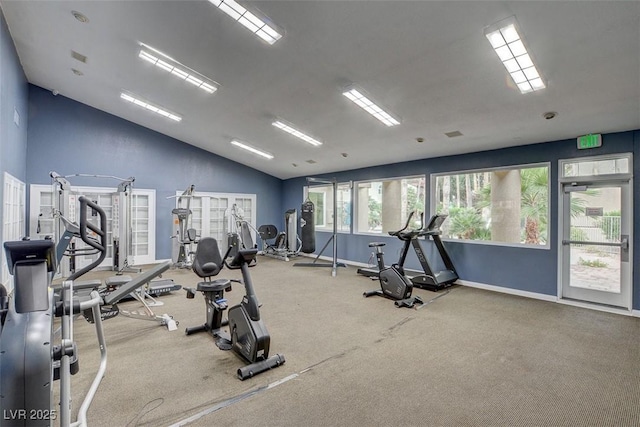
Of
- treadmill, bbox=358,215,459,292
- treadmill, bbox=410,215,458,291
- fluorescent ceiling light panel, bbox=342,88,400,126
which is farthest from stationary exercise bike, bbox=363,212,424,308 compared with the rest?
fluorescent ceiling light panel, bbox=342,88,400,126

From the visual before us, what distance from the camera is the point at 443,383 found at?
2504 millimetres

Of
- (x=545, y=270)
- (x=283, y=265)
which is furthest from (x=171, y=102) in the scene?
(x=545, y=270)

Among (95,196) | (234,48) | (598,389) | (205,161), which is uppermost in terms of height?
(234,48)

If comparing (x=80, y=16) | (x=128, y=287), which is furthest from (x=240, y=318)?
(x=80, y=16)

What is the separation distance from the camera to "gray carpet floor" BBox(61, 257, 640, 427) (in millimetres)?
2123

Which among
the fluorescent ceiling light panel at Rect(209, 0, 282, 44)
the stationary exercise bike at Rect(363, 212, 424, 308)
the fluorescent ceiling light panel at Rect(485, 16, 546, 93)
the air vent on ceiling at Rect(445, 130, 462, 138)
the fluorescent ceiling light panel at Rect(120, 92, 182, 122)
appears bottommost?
the stationary exercise bike at Rect(363, 212, 424, 308)

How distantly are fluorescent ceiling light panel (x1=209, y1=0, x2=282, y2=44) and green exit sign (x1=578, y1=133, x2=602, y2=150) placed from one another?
184 inches

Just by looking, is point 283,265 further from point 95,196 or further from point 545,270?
point 545,270

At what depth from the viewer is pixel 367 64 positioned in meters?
3.69

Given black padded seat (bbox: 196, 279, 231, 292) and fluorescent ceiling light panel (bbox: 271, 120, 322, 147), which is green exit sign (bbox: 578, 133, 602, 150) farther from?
black padded seat (bbox: 196, 279, 231, 292)

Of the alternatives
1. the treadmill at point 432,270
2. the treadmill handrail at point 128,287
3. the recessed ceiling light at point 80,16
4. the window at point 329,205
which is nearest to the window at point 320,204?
the window at point 329,205

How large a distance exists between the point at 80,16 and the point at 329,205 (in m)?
6.84

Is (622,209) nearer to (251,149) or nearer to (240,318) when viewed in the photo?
(240,318)

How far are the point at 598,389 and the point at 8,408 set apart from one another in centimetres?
378
